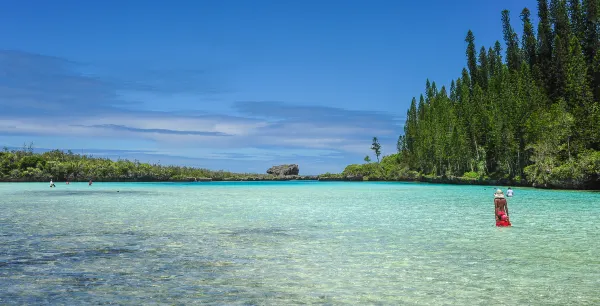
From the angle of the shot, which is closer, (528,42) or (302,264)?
(302,264)

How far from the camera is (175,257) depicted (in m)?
15.8

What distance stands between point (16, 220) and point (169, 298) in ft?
76.5

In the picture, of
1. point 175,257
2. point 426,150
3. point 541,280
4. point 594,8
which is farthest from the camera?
point 426,150

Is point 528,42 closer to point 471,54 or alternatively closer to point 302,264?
point 471,54

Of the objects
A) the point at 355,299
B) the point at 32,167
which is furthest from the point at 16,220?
the point at 32,167

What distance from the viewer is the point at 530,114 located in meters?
96.8

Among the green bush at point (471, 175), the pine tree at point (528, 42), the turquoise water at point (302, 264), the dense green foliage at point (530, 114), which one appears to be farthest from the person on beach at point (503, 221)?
the pine tree at point (528, 42)

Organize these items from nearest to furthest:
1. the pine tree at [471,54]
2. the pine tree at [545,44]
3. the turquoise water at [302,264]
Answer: the turquoise water at [302,264] < the pine tree at [545,44] < the pine tree at [471,54]

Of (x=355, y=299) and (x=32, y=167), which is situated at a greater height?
(x=32, y=167)

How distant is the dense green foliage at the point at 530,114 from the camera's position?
77.6 m

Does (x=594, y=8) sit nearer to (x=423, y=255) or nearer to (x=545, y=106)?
(x=545, y=106)

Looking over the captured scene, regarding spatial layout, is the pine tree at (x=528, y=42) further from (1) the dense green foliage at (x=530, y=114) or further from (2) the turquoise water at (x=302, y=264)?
(2) the turquoise water at (x=302, y=264)

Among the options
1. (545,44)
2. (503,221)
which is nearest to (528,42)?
(545,44)

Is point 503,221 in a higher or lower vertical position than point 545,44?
lower
